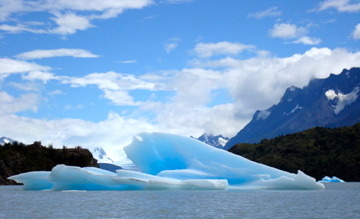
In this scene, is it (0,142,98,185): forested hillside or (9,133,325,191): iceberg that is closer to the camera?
(9,133,325,191): iceberg

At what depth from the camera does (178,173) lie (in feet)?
149

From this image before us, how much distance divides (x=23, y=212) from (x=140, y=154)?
2026 centimetres

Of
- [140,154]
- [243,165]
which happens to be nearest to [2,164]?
[140,154]

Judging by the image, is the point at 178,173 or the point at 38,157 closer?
the point at 178,173

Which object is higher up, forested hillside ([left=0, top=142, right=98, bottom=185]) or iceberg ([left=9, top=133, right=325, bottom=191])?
forested hillside ([left=0, top=142, right=98, bottom=185])

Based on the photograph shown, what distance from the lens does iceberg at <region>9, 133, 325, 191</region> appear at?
44312 mm

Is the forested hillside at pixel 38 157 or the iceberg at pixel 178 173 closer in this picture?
the iceberg at pixel 178 173

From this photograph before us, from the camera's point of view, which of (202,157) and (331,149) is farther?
(331,149)

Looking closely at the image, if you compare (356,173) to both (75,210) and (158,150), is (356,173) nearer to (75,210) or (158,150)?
(158,150)

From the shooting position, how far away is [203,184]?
147 ft

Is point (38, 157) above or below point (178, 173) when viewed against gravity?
above

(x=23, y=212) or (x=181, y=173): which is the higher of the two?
(x=181, y=173)

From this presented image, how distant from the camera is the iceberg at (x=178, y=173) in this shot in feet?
145

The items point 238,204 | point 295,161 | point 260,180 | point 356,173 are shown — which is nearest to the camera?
point 238,204
